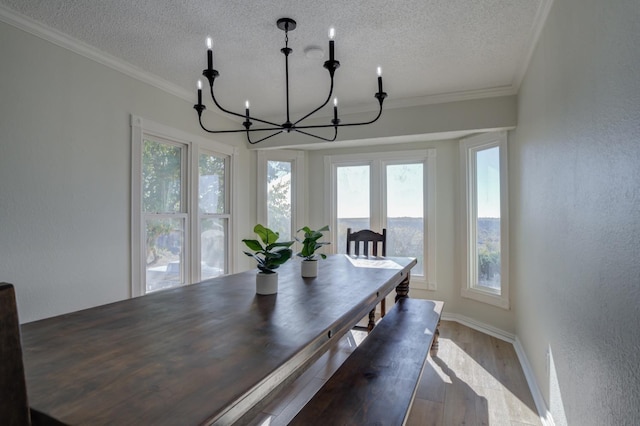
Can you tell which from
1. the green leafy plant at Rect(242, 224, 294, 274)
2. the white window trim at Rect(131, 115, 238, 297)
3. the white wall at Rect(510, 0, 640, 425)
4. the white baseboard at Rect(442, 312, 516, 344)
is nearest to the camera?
the white wall at Rect(510, 0, 640, 425)

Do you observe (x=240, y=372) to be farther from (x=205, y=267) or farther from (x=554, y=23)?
(x=205, y=267)

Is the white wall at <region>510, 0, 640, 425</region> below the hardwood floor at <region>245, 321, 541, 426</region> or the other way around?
the other way around

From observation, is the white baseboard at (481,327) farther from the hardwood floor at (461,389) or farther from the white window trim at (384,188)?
the white window trim at (384,188)

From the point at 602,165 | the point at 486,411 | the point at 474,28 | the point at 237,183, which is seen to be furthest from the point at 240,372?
the point at 237,183

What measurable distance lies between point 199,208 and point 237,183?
65cm

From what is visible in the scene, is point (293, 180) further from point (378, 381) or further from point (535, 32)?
point (378, 381)

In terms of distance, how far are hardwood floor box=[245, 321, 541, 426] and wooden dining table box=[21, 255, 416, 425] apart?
38.1 inches

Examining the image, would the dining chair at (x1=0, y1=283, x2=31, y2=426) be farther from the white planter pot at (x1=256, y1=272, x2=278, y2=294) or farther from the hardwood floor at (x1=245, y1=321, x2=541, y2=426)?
the hardwood floor at (x1=245, y1=321, x2=541, y2=426)

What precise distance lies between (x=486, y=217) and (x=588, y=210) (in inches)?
98.9

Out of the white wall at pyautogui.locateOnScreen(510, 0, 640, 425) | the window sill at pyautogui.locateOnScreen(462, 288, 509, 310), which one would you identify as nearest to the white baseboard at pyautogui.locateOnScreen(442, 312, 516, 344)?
the window sill at pyautogui.locateOnScreen(462, 288, 509, 310)

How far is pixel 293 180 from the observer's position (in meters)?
4.69

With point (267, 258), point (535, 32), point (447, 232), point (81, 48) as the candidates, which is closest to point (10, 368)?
point (267, 258)

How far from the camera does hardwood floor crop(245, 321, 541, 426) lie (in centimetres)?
216

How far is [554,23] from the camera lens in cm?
187
